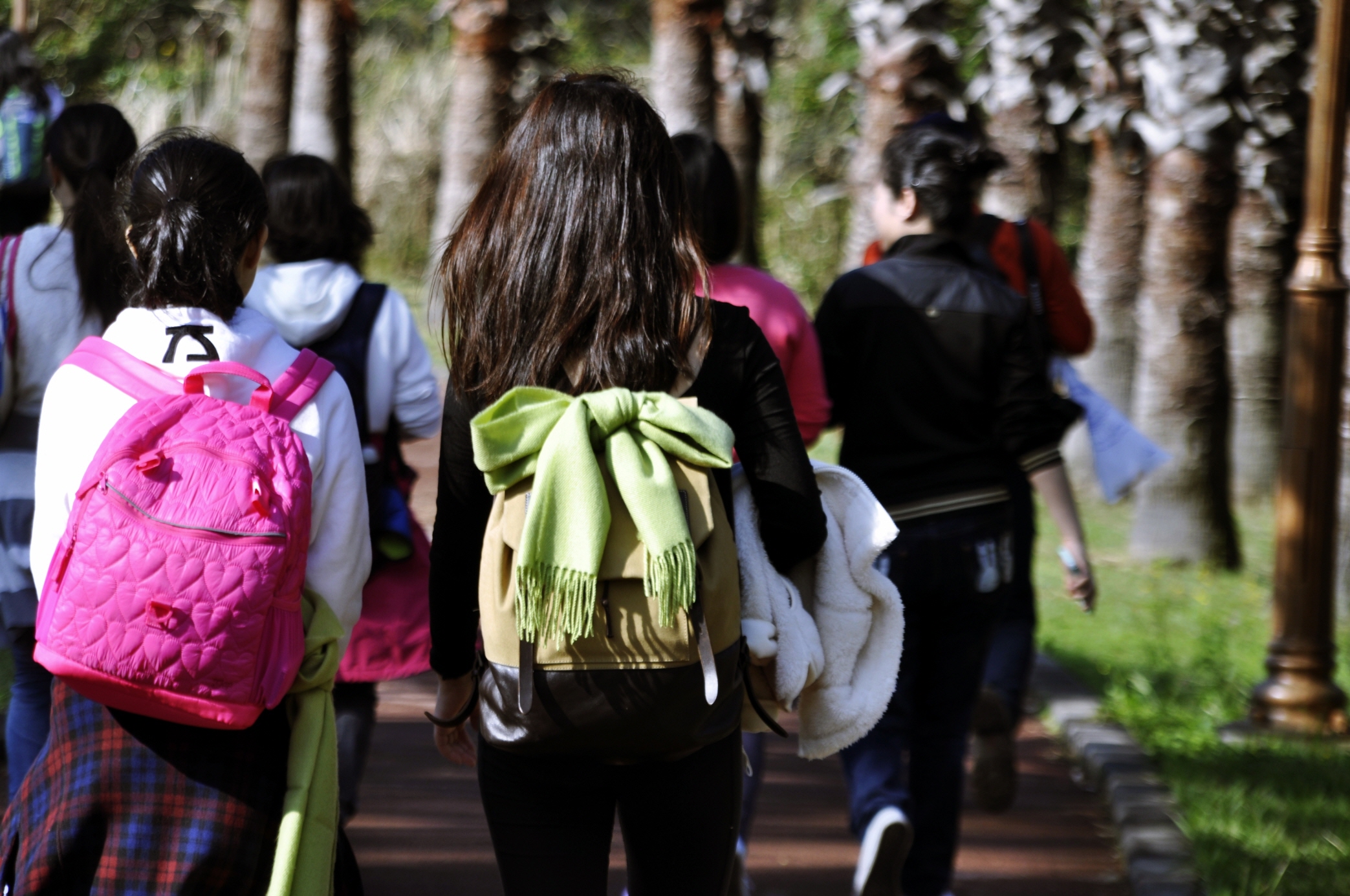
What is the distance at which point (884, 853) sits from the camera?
357 cm

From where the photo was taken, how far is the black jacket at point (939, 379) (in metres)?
3.75

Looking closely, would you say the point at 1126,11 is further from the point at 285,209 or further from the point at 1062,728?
the point at 285,209

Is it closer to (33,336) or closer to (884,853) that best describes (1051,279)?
(884,853)

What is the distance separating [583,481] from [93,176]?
199 cm

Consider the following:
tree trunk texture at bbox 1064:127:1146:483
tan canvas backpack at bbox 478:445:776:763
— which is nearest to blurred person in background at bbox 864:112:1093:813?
tan canvas backpack at bbox 478:445:776:763

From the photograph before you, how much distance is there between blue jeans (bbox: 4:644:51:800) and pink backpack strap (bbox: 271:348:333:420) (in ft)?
4.42

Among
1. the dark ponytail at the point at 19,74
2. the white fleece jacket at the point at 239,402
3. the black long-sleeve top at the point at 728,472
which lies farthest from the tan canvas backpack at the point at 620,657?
the dark ponytail at the point at 19,74

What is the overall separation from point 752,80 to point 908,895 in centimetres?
1234

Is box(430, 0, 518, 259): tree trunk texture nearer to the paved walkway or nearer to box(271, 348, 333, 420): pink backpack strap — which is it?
the paved walkway

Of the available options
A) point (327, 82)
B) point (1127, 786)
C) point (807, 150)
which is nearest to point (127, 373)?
point (1127, 786)

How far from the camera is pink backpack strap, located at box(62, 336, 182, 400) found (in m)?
2.49

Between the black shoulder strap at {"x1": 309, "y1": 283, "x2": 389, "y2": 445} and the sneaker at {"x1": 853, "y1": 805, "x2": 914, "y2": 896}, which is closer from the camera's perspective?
the sneaker at {"x1": 853, "y1": 805, "x2": 914, "y2": 896}

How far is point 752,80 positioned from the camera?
1523 centimetres

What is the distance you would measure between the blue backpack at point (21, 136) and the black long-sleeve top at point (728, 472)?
13.3 ft
